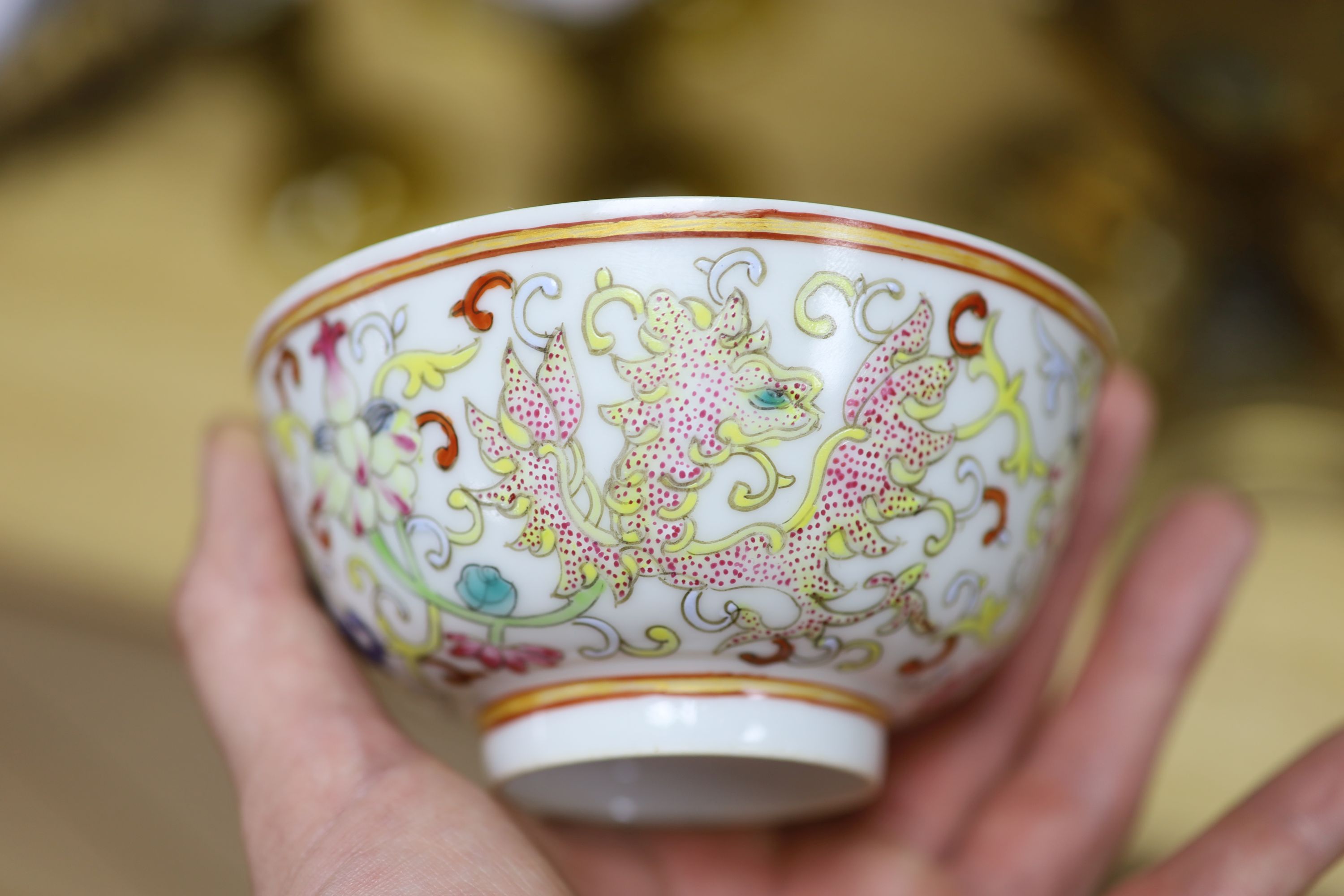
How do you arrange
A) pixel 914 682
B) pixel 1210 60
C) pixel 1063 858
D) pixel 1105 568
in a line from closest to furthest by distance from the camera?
pixel 914 682
pixel 1063 858
pixel 1210 60
pixel 1105 568

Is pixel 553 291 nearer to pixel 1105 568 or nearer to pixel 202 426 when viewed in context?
pixel 202 426

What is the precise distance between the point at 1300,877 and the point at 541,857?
38 cm

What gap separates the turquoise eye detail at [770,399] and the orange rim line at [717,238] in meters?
0.06

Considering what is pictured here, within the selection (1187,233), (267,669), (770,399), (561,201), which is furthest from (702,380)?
(1187,233)

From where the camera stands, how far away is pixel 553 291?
0.42 m

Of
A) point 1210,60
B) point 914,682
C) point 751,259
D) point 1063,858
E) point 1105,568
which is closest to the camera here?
point 751,259

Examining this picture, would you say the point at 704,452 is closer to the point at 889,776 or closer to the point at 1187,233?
the point at 889,776

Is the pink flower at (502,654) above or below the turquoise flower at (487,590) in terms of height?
below

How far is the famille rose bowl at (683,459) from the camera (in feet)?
1.34

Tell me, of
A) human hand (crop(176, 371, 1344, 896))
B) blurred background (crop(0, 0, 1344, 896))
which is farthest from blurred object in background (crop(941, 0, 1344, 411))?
human hand (crop(176, 371, 1344, 896))

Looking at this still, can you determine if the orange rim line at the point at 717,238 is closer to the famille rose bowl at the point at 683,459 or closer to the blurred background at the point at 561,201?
the famille rose bowl at the point at 683,459

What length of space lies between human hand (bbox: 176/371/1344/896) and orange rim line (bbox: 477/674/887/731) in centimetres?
7

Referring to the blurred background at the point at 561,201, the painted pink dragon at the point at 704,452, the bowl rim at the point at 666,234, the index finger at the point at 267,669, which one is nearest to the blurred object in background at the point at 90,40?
the blurred background at the point at 561,201


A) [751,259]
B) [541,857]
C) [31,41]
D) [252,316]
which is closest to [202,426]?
[252,316]
